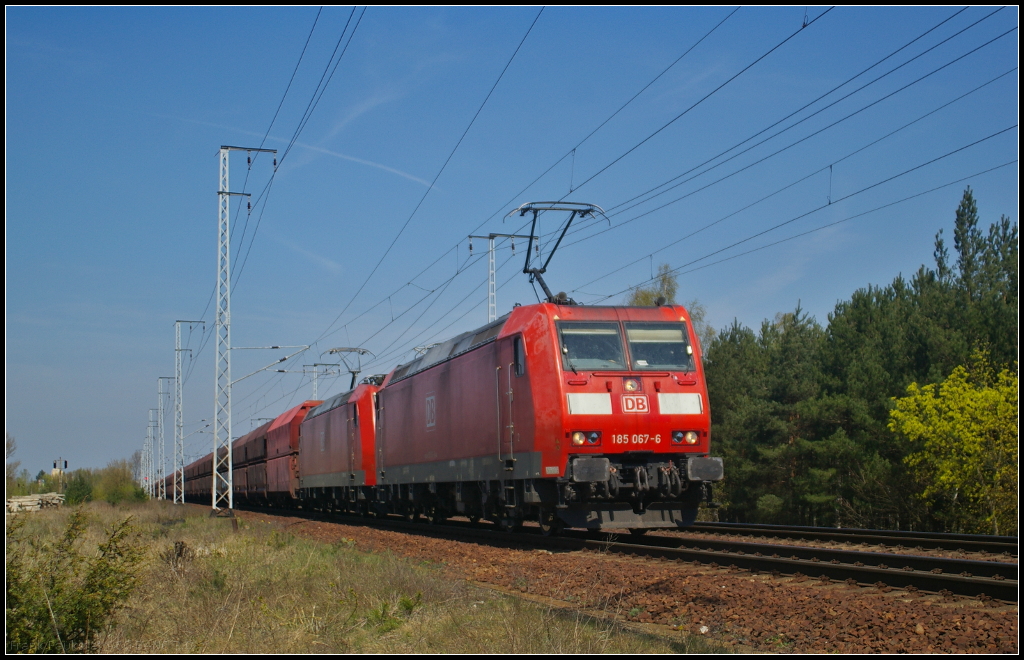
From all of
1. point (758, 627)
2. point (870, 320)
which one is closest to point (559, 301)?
point (758, 627)

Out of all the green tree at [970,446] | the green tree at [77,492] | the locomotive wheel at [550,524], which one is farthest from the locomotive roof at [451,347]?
the green tree at [77,492]

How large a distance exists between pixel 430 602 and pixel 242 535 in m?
11.8

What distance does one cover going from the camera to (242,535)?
1947cm

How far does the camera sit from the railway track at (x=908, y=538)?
12305mm

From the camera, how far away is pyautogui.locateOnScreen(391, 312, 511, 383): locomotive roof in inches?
667

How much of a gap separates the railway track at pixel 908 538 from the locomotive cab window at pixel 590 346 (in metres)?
4.57

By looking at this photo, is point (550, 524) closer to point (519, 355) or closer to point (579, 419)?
point (579, 419)

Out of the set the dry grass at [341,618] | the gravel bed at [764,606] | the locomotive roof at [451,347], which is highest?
the locomotive roof at [451,347]

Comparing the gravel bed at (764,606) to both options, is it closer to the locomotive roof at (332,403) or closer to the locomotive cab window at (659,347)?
the locomotive cab window at (659,347)

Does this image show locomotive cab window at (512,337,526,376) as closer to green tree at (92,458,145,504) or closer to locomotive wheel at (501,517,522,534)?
locomotive wheel at (501,517,522,534)

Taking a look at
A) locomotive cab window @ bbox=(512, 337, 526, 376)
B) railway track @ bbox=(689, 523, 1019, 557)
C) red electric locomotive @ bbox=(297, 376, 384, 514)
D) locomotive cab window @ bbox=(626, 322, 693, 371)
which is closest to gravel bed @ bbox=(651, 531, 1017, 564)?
railway track @ bbox=(689, 523, 1019, 557)

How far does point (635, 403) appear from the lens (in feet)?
47.3

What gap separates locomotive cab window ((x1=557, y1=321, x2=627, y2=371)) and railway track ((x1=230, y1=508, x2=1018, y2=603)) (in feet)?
9.61

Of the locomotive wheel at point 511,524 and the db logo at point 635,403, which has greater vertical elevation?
the db logo at point 635,403
